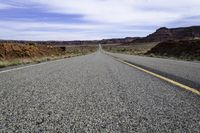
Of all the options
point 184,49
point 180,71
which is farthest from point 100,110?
point 184,49

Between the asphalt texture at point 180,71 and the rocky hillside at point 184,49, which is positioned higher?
the asphalt texture at point 180,71

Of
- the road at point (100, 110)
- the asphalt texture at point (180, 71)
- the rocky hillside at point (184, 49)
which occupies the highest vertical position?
the road at point (100, 110)

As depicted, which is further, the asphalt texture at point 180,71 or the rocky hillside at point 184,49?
the rocky hillside at point 184,49

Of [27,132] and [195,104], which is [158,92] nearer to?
[195,104]

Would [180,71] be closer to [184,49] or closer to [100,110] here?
[100,110]

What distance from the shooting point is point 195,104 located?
13.9 ft

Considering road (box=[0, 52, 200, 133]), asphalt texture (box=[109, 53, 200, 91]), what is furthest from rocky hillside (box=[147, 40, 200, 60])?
road (box=[0, 52, 200, 133])

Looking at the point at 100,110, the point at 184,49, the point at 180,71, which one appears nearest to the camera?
the point at 100,110

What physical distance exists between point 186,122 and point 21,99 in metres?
2.62

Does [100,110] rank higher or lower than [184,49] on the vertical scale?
higher

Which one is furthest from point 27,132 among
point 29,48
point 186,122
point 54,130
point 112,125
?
point 29,48

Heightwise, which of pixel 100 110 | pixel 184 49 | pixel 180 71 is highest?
pixel 100 110

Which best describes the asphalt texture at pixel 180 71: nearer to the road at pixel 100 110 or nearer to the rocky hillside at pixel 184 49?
the road at pixel 100 110

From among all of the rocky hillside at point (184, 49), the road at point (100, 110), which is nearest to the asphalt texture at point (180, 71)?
the road at point (100, 110)
